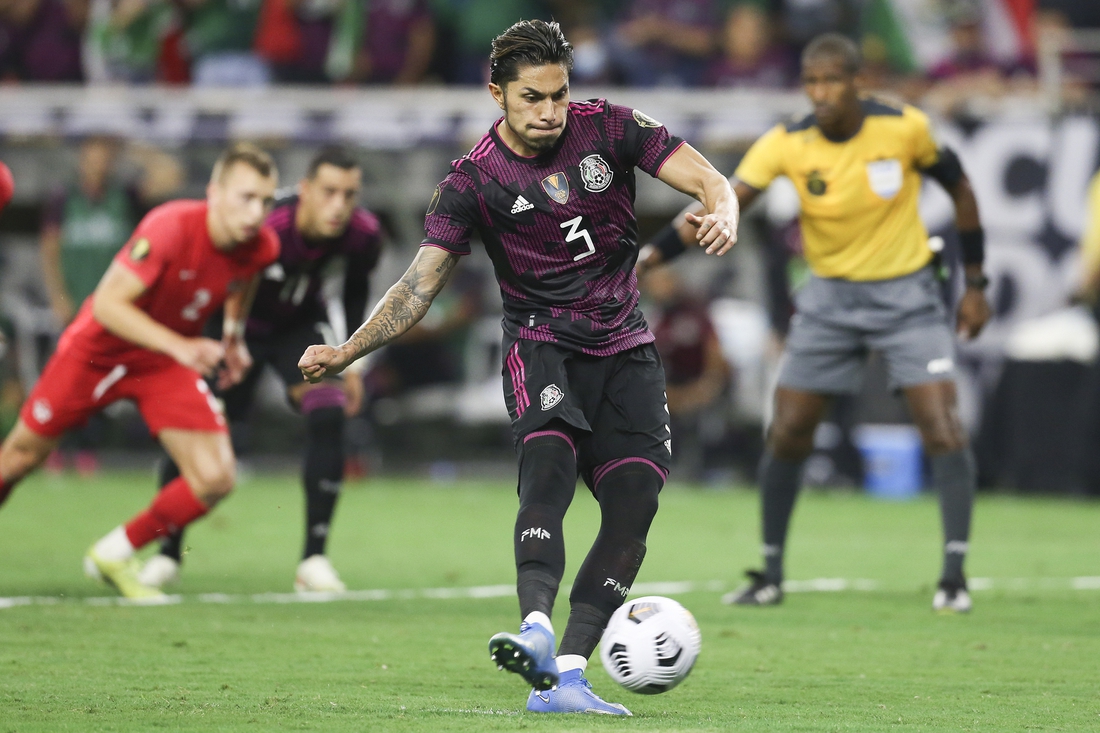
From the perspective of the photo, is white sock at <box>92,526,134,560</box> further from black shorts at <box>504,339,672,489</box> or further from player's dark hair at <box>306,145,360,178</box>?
black shorts at <box>504,339,672,489</box>

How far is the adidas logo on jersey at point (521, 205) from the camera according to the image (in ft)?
17.3

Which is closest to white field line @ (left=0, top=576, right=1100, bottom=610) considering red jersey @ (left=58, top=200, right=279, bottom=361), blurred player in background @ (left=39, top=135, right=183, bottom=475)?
red jersey @ (left=58, top=200, right=279, bottom=361)

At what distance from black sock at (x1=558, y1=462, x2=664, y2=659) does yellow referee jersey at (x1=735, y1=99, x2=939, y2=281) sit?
3137mm

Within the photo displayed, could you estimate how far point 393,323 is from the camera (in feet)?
17.0

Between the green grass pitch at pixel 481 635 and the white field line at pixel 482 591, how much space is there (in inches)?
1.9

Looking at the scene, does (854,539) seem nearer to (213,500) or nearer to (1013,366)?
(1013,366)

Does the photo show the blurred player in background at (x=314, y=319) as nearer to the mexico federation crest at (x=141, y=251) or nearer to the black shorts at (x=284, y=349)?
the black shorts at (x=284, y=349)

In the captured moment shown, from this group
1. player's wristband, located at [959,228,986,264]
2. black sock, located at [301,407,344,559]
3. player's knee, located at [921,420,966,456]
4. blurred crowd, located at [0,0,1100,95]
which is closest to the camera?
player's knee, located at [921,420,966,456]

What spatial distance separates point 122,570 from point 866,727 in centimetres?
437

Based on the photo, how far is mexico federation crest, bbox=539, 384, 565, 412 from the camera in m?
5.24

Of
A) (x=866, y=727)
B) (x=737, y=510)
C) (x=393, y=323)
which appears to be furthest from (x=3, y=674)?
(x=737, y=510)

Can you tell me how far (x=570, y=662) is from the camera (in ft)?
16.2

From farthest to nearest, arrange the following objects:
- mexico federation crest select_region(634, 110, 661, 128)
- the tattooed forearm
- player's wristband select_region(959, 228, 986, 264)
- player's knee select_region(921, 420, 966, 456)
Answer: player's wristband select_region(959, 228, 986, 264), player's knee select_region(921, 420, 966, 456), mexico federation crest select_region(634, 110, 661, 128), the tattooed forearm

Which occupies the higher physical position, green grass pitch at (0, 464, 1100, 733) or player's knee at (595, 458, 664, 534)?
player's knee at (595, 458, 664, 534)
